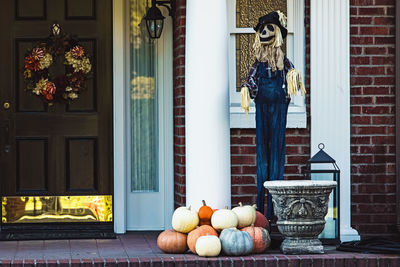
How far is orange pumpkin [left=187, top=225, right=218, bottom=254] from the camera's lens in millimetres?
7441

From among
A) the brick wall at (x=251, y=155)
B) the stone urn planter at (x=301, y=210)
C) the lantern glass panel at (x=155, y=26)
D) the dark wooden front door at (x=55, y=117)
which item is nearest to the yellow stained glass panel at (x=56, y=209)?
the dark wooden front door at (x=55, y=117)

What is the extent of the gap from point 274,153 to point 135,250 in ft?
4.89

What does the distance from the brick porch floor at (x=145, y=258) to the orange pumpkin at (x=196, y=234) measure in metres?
0.09

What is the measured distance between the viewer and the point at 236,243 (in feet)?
24.1

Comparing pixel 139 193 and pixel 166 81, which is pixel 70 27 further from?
pixel 139 193

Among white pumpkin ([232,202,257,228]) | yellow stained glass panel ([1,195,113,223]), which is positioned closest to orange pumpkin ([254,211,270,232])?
white pumpkin ([232,202,257,228])

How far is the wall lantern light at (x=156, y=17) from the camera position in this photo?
8727 mm

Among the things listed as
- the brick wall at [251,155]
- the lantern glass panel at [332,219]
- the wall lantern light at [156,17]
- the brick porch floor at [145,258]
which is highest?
the wall lantern light at [156,17]

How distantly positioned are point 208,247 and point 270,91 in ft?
5.00

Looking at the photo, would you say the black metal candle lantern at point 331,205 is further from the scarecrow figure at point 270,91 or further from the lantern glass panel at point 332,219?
the scarecrow figure at point 270,91

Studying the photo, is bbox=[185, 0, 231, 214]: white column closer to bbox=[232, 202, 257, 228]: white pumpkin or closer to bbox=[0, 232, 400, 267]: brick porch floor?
bbox=[232, 202, 257, 228]: white pumpkin

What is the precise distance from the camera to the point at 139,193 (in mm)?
9141

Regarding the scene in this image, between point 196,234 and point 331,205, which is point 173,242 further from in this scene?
point 331,205

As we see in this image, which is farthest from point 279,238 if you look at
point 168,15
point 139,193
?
point 168,15
